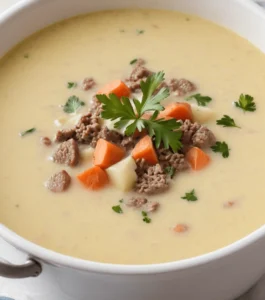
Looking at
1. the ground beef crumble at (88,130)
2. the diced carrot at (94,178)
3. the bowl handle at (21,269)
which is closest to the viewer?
the bowl handle at (21,269)

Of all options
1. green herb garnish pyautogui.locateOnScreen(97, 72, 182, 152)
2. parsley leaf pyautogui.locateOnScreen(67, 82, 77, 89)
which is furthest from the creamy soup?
green herb garnish pyautogui.locateOnScreen(97, 72, 182, 152)

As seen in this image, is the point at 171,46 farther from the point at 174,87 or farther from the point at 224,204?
the point at 224,204

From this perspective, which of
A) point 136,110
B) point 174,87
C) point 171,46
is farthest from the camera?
point 171,46

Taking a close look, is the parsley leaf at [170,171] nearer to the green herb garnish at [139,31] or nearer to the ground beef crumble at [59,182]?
the ground beef crumble at [59,182]

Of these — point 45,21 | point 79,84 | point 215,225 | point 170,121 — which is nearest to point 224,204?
point 215,225

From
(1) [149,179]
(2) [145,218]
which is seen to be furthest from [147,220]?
(1) [149,179]

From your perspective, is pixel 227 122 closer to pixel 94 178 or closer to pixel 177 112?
pixel 177 112

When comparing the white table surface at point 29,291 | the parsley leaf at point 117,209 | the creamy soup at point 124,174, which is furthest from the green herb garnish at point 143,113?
the white table surface at point 29,291
